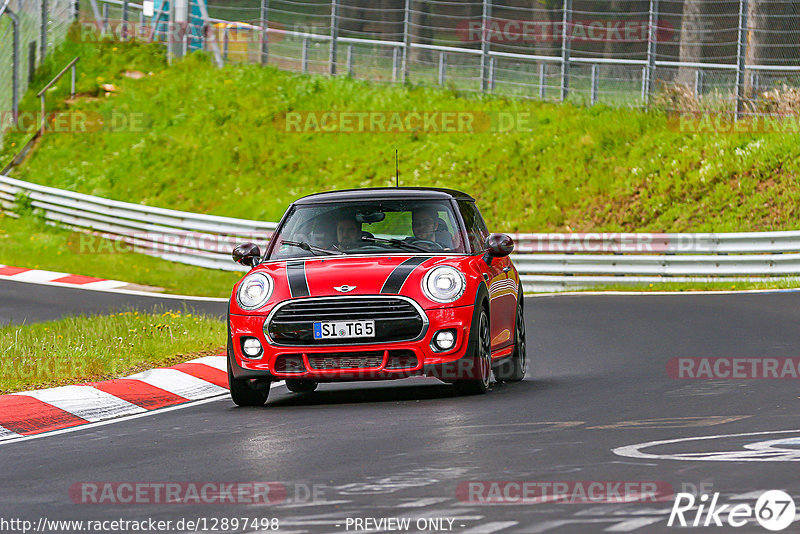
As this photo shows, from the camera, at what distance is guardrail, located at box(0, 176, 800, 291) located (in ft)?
71.9

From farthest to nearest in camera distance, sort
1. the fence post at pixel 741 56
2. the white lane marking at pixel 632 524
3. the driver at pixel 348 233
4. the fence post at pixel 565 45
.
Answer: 1. the fence post at pixel 565 45
2. the fence post at pixel 741 56
3. the driver at pixel 348 233
4. the white lane marking at pixel 632 524

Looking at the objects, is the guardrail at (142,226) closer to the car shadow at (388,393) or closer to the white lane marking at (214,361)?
the white lane marking at (214,361)

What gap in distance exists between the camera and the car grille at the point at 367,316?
9750 mm

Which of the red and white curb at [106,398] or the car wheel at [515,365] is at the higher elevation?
the car wheel at [515,365]

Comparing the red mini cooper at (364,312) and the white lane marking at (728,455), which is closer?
the white lane marking at (728,455)

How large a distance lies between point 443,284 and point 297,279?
1.04 m

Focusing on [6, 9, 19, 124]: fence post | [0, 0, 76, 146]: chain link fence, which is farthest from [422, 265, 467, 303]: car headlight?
[6, 9, 19, 124]: fence post

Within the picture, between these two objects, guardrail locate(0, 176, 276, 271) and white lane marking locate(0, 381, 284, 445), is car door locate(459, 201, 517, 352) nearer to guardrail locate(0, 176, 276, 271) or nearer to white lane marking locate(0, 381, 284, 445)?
white lane marking locate(0, 381, 284, 445)

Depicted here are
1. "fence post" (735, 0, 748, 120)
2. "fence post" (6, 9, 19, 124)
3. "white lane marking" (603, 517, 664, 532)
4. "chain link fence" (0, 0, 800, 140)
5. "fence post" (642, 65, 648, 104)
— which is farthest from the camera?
"fence post" (6, 9, 19, 124)

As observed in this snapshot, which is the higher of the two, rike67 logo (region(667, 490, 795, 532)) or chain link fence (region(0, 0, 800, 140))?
chain link fence (region(0, 0, 800, 140))

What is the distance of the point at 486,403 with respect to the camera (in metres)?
9.78

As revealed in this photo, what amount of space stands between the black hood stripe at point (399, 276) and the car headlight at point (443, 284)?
5.4 inches

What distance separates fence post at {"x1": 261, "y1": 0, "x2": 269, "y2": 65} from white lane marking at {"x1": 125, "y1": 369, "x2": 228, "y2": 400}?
80.6 feet

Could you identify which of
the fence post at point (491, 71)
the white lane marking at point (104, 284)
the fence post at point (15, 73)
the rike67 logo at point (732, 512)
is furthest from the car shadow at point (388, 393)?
the fence post at point (15, 73)
